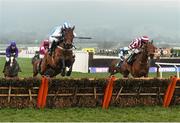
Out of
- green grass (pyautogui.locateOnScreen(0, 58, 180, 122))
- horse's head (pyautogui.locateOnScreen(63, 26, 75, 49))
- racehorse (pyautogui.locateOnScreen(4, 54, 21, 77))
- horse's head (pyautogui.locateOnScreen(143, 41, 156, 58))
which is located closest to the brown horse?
horse's head (pyautogui.locateOnScreen(143, 41, 156, 58))

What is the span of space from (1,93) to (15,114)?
83 centimetres

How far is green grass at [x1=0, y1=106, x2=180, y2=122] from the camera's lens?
8.85m

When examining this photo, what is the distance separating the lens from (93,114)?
9.52 meters

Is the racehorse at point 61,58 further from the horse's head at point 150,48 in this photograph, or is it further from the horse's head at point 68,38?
the horse's head at point 150,48

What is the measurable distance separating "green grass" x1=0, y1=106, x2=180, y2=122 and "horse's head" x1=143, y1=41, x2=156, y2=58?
8.69 feet

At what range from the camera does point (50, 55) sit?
42.7 feet

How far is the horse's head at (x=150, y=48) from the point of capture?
1280 centimetres

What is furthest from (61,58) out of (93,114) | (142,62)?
(93,114)

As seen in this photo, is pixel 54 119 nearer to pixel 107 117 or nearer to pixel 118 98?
pixel 107 117

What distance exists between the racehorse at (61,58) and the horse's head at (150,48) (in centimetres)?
224

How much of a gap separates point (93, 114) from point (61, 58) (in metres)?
3.17

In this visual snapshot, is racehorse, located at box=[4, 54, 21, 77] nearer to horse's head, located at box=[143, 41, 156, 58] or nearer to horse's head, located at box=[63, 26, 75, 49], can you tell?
horse's head, located at box=[63, 26, 75, 49]

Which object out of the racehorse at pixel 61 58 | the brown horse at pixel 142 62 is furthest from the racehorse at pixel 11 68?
the brown horse at pixel 142 62

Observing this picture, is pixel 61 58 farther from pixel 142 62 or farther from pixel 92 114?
pixel 92 114
